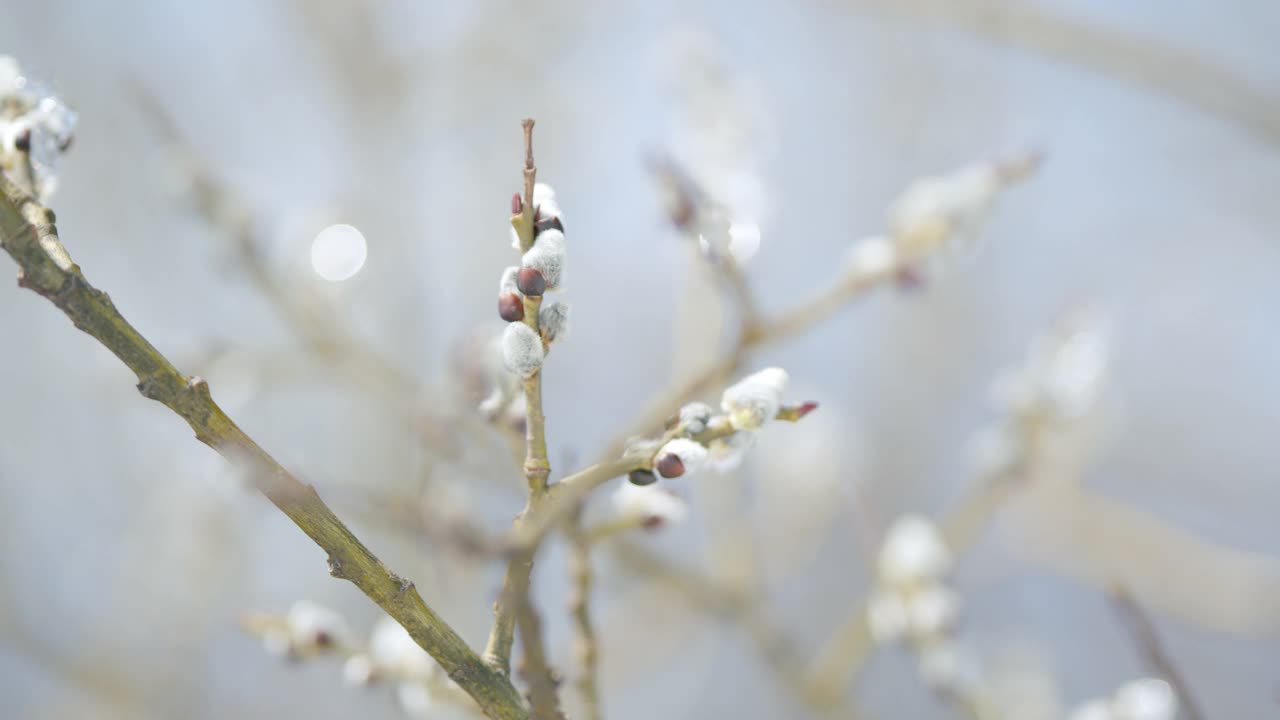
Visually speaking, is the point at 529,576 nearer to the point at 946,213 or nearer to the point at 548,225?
the point at 548,225

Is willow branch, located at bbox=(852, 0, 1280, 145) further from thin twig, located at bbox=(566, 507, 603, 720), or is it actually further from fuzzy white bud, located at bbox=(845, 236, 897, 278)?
thin twig, located at bbox=(566, 507, 603, 720)

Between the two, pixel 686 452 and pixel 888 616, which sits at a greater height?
pixel 888 616

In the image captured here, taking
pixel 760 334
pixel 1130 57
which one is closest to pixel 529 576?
pixel 760 334

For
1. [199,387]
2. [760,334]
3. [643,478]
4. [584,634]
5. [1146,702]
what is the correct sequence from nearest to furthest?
[199,387]
[643,478]
[584,634]
[1146,702]
[760,334]

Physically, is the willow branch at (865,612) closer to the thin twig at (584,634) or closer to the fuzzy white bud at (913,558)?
the fuzzy white bud at (913,558)

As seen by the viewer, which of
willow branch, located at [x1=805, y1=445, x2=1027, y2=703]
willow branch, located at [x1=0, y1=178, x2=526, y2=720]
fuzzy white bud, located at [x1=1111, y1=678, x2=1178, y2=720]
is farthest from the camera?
willow branch, located at [x1=805, y1=445, x2=1027, y2=703]

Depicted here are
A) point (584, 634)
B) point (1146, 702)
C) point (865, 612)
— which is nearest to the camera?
point (584, 634)

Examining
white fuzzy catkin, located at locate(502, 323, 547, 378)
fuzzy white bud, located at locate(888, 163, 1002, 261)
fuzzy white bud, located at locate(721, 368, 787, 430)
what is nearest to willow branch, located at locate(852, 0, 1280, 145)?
fuzzy white bud, located at locate(888, 163, 1002, 261)

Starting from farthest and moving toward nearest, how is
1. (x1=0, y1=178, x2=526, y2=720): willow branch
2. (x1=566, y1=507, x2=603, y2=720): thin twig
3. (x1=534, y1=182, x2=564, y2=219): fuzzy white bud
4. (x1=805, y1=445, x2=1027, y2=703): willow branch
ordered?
(x1=805, y1=445, x2=1027, y2=703): willow branch, (x1=566, y1=507, x2=603, y2=720): thin twig, (x1=534, y1=182, x2=564, y2=219): fuzzy white bud, (x1=0, y1=178, x2=526, y2=720): willow branch
